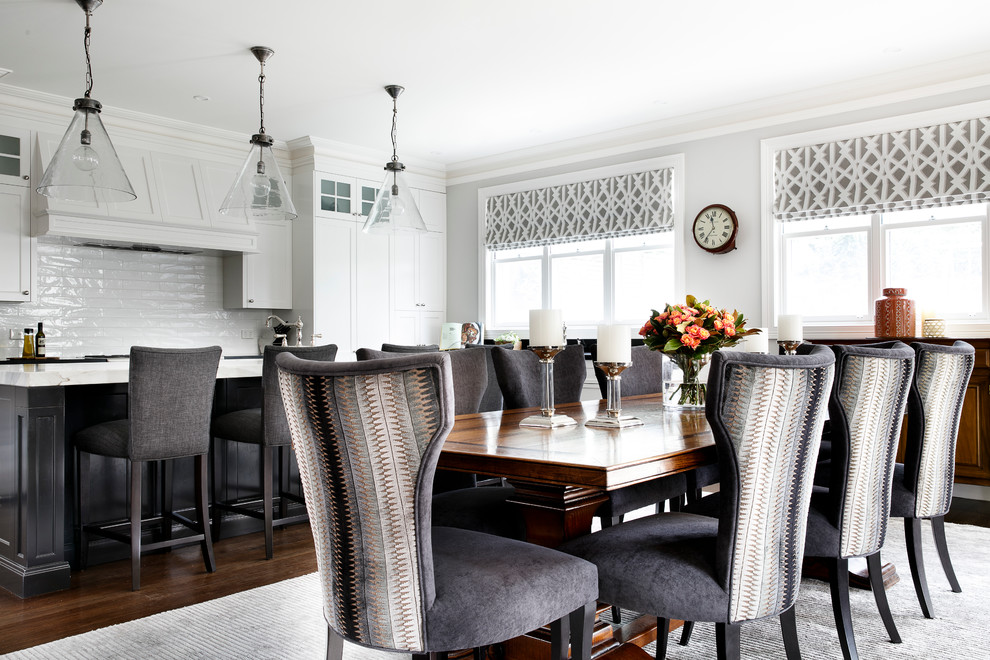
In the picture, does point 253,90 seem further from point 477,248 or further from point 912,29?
point 912,29

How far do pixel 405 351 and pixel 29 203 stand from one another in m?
3.51

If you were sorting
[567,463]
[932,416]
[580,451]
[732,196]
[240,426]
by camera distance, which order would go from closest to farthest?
1. [567,463]
2. [580,451]
3. [932,416]
4. [240,426]
5. [732,196]

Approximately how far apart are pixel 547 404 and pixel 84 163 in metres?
2.32

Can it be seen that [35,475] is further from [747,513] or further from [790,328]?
[790,328]

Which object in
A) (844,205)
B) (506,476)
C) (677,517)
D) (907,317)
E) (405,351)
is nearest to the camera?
(506,476)

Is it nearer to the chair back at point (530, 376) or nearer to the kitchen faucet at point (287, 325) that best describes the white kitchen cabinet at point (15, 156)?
the kitchen faucet at point (287, 325)

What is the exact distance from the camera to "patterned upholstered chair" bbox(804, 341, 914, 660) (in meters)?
1.96

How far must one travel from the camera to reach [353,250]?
635 centimetres

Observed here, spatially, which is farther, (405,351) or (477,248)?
(477,248)

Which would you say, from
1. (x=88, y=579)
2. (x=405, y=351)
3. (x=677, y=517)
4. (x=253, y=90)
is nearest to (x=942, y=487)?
(x=677, y=517)

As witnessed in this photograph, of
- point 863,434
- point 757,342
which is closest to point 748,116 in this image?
point 757,342

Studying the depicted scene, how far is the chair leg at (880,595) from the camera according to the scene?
2260mm

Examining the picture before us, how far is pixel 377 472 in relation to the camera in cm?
131

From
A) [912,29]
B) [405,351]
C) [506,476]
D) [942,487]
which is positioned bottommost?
[942,487]
